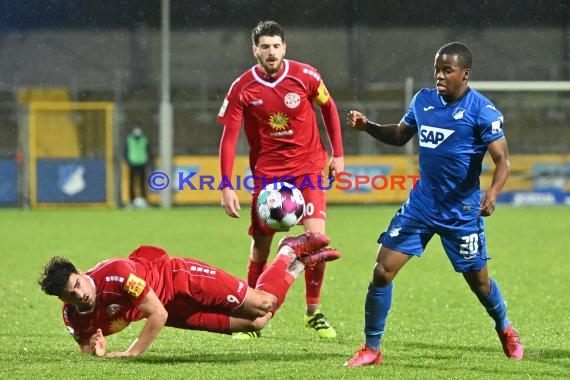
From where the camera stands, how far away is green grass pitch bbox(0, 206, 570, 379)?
6.49 meters

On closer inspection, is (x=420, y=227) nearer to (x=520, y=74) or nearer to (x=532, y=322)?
(x=532, y=322)

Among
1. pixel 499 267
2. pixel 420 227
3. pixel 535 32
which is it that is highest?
pixel 535 32

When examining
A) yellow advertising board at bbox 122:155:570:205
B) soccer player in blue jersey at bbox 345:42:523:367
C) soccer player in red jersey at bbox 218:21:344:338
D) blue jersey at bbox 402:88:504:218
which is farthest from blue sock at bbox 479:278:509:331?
yellow advertising board at bbox 122:155:570:205

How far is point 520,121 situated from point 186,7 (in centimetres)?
853

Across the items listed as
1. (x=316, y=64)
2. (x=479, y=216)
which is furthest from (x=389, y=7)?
(x=479, y=216)

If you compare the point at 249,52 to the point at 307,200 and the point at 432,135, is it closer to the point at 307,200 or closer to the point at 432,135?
the point at 307,200

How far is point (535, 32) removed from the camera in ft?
98.3

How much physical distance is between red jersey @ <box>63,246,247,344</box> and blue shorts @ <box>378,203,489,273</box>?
103cm

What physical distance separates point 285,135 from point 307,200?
1.69 feet

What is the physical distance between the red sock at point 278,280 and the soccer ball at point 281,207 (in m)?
0.82

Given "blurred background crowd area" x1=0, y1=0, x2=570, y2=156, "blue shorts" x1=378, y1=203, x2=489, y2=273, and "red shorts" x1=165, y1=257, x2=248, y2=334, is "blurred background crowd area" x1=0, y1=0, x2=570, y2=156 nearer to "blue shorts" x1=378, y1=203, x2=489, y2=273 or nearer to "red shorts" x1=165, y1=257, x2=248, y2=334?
"red shorts" x1=165, y1=257, x2=248, y2=334

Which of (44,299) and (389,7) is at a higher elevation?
(389,7)

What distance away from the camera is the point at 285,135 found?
841 centimetres

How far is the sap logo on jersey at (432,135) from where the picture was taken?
6.64 metres
